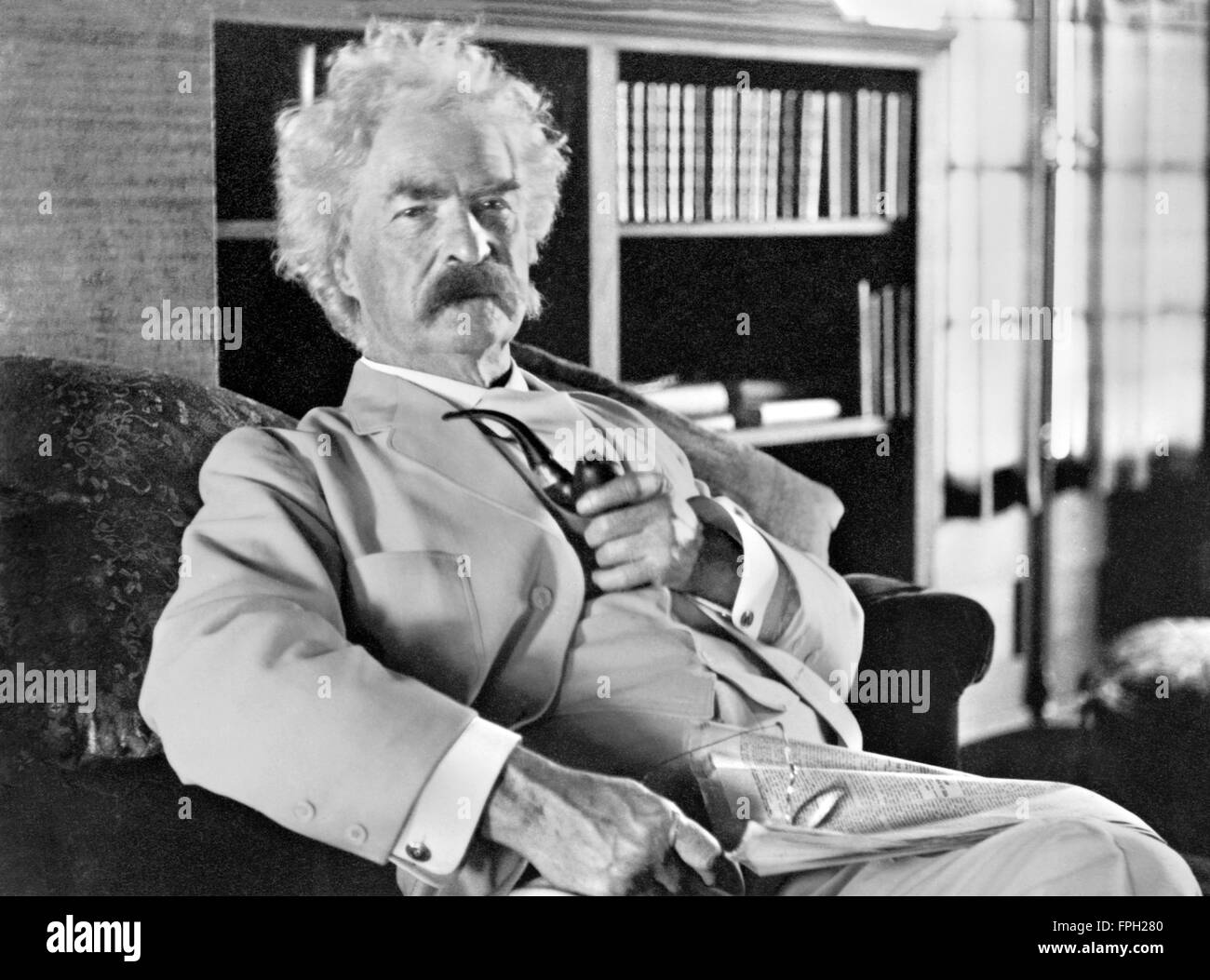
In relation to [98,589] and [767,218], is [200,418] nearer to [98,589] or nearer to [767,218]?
[98,589]

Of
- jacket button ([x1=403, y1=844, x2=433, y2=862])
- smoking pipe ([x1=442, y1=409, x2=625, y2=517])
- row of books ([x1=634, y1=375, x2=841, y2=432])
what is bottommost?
jacket button ([x1=403, y1=844, x2=433, y2=862])

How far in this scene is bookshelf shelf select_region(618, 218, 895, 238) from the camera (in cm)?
215

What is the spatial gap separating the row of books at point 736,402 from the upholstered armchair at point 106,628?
0.60m

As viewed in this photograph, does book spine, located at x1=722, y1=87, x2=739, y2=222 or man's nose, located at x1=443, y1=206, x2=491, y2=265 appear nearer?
man's nose, located at x1=443, y1=206, x2=491, y2=265

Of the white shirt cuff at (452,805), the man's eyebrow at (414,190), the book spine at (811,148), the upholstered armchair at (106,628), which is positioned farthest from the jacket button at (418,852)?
the book spine at (811,148)

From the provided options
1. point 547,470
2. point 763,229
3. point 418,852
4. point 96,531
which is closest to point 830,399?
point 763,229

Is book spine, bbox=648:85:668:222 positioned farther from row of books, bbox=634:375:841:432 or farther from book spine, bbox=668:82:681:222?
row of books, bbox=634:375:841:432

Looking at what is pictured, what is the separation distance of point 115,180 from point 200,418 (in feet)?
1.34

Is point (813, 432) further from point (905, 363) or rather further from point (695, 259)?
point (695, 259)

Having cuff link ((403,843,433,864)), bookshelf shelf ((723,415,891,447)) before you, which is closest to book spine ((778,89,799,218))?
bookshelf shelf ((723,415,891,447))

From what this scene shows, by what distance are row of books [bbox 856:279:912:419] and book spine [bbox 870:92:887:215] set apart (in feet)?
0.41

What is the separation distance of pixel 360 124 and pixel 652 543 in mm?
765
